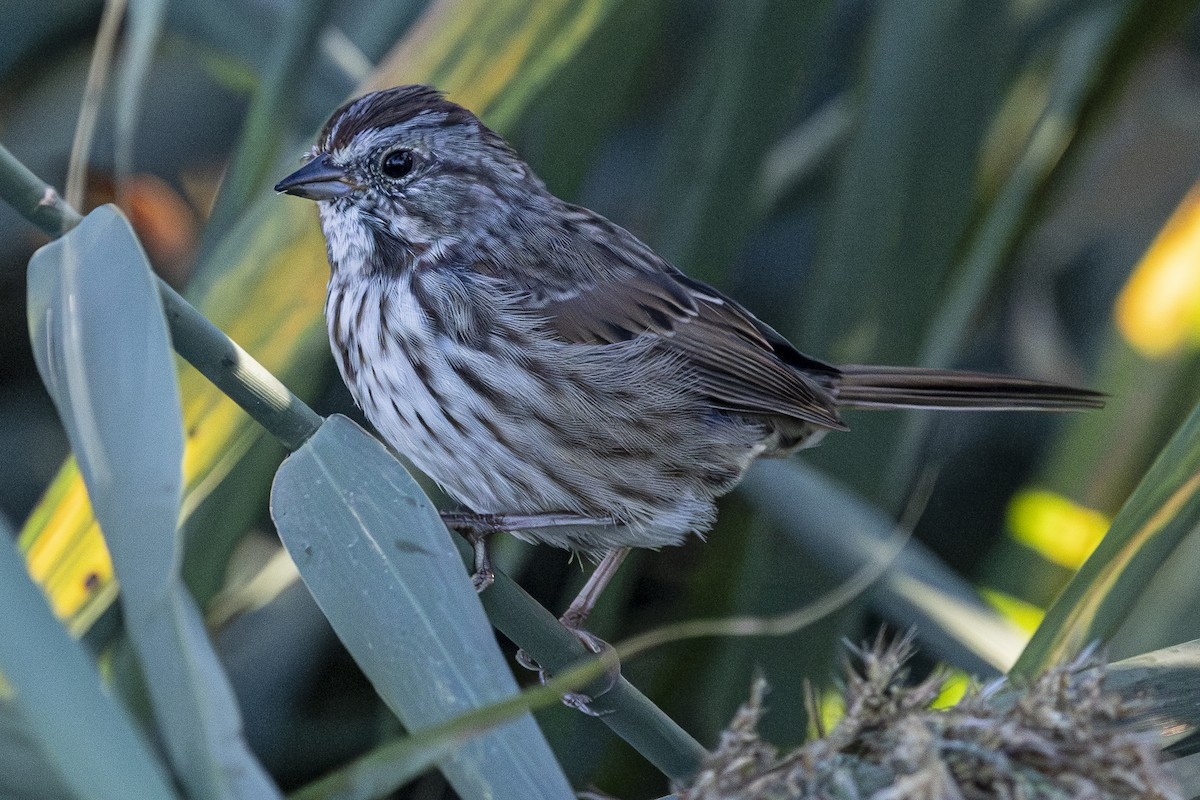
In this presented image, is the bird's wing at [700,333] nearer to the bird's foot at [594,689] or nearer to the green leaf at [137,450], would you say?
the bird's foot at [594,689]

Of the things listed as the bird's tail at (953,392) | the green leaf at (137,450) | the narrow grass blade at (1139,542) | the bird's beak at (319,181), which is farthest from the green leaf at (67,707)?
the bird's tail at (953,392)

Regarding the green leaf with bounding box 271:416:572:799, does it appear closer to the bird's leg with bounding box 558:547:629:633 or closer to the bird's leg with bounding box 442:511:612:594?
the bird's leg with bounding box 442:511:612:594

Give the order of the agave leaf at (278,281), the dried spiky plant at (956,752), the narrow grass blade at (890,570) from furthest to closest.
Answer: the narrow grass blade at (890,570) < the agave leaf at (278,281) < the dried spiky plant at (956,752)

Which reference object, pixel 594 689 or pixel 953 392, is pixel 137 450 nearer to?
pixel 594 689

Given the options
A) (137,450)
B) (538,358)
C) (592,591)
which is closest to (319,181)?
(538,358)

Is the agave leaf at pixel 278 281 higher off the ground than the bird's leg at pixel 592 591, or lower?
higher

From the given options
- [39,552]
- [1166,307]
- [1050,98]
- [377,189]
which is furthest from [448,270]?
[1166,307]

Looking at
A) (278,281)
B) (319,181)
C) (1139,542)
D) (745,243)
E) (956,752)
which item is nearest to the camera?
(956,752)
